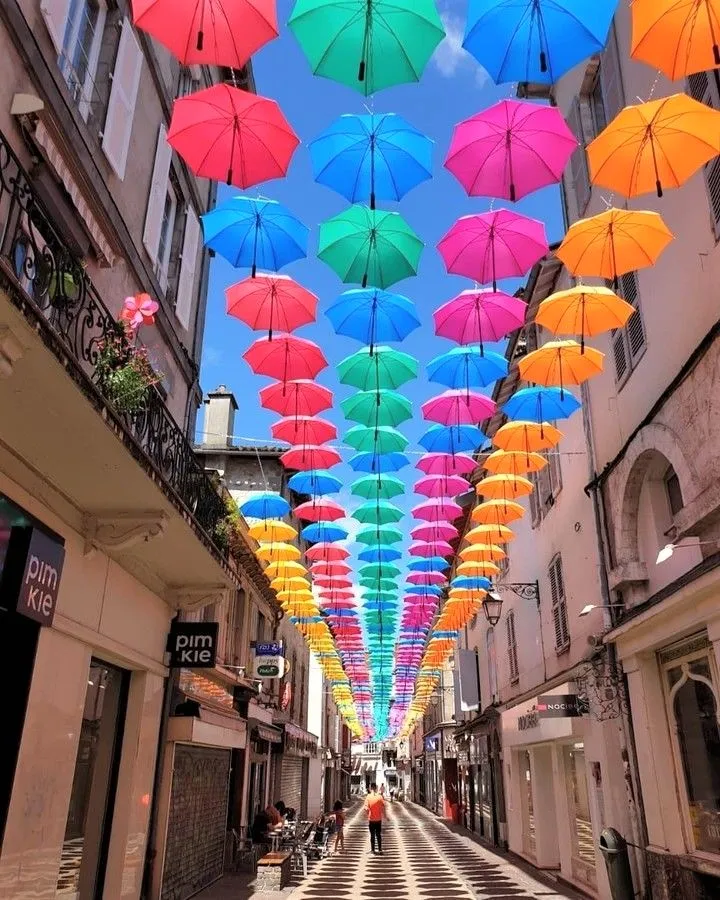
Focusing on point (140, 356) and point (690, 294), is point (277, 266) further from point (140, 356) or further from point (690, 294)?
point (690, 294)

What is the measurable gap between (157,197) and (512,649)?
53.4 feet

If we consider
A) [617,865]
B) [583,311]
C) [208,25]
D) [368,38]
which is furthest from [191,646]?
[368,38]

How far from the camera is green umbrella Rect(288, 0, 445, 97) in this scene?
19.4 feet

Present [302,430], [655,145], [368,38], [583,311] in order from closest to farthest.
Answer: [368,38], [655,145], [583,311], [302,430]

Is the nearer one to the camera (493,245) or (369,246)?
(493,245)

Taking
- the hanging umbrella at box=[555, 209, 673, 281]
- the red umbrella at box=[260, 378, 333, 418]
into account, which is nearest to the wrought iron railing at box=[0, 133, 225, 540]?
the red umbrella at box=[260, 378, 333, 418]

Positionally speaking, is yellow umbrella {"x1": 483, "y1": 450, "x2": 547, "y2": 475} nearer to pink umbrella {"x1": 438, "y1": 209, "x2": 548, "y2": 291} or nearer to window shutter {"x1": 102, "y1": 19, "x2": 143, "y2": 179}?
pink umbrella {"x1": 438, "y1": 209, "x2": 548, "y2": 291}

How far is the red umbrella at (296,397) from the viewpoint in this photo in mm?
11828

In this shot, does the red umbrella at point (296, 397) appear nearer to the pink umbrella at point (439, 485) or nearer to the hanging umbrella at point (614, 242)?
the pink umbrella at point (439, 485)

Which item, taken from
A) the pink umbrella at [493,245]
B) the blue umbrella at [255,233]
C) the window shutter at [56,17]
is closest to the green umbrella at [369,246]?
the blue umbrella at [255,233]

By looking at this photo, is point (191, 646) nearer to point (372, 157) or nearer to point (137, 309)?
point (137, 309)

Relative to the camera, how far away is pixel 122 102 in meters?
9.26

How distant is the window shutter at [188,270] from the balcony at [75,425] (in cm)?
363

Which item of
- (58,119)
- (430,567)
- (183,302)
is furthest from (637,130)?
(430,567)
